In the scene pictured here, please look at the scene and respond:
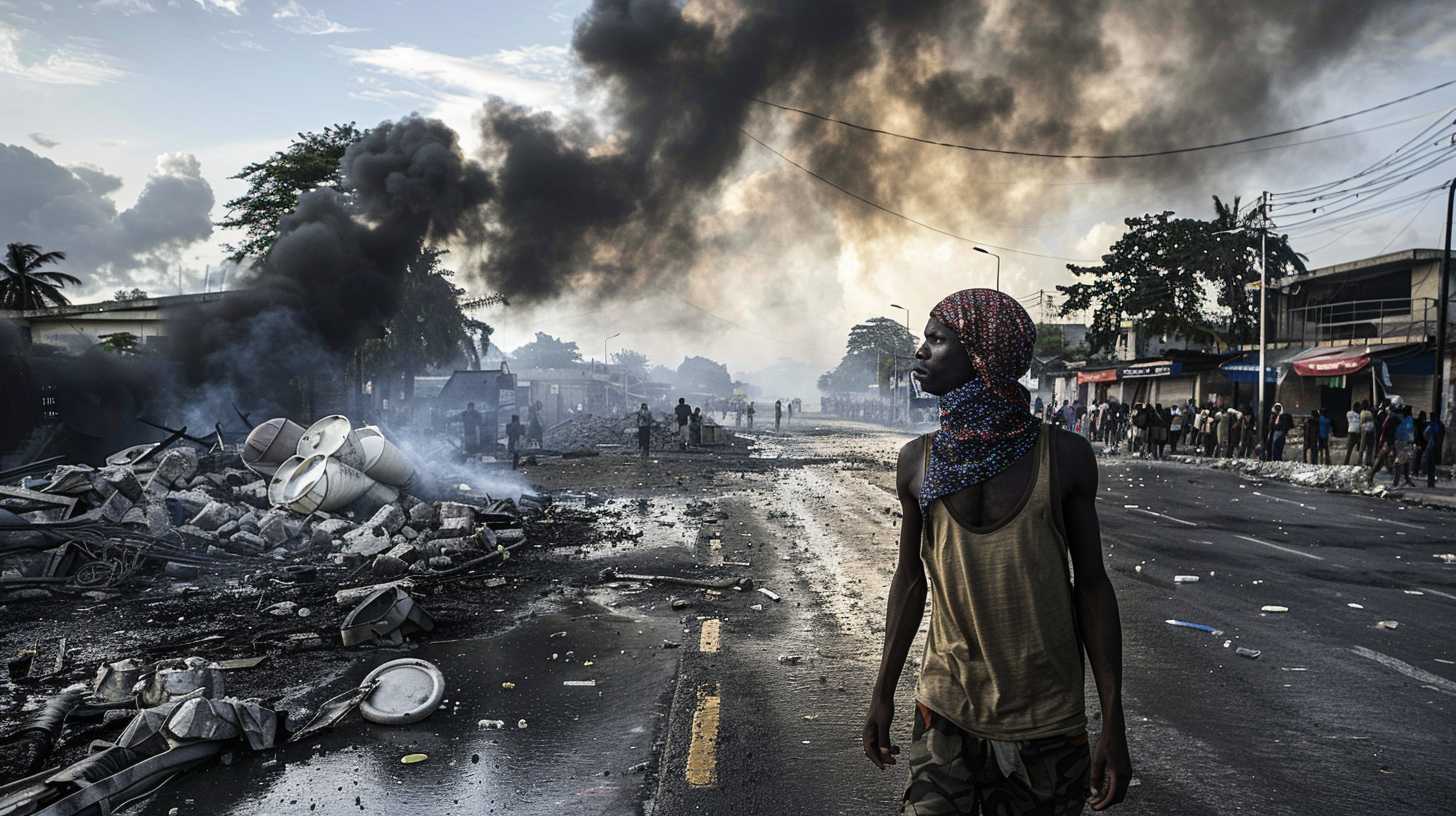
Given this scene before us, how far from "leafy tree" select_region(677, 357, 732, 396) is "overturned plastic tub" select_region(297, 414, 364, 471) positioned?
436 ft

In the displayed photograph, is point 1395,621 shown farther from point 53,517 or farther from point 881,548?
point 53,517

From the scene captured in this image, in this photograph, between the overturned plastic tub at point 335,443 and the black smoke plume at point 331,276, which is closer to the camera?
the overturned plastic tub at point 335,443

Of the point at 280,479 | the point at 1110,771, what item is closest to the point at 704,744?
the point at 1110,771

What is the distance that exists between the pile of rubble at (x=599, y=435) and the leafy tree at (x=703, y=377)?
104034 mm

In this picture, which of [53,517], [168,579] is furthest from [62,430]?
[168,579]

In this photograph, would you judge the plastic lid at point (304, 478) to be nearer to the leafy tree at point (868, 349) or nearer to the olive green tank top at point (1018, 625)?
the olive green tank top at point (1018, 625)

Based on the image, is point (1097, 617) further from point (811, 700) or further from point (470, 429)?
point (470, 429)

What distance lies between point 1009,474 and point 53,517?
10.4 meters

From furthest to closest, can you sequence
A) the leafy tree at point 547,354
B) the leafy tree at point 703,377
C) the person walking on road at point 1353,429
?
the leafy tree at point 703,377, the leafy tree at point 547,354, the person walking on road at point 1353,429

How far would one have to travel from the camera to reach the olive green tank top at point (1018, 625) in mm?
1885

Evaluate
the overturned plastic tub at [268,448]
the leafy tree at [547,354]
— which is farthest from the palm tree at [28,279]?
the leafy tree at [547,354]

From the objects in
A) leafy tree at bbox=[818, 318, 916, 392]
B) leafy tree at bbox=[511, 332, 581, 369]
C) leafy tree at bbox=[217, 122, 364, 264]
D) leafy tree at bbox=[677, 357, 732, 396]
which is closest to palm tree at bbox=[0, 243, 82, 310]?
leafy tree at bbox=[217, 122, 364, 264]

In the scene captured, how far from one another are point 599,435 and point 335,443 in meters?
24.7

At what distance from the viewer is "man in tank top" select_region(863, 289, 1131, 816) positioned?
6.20ft
